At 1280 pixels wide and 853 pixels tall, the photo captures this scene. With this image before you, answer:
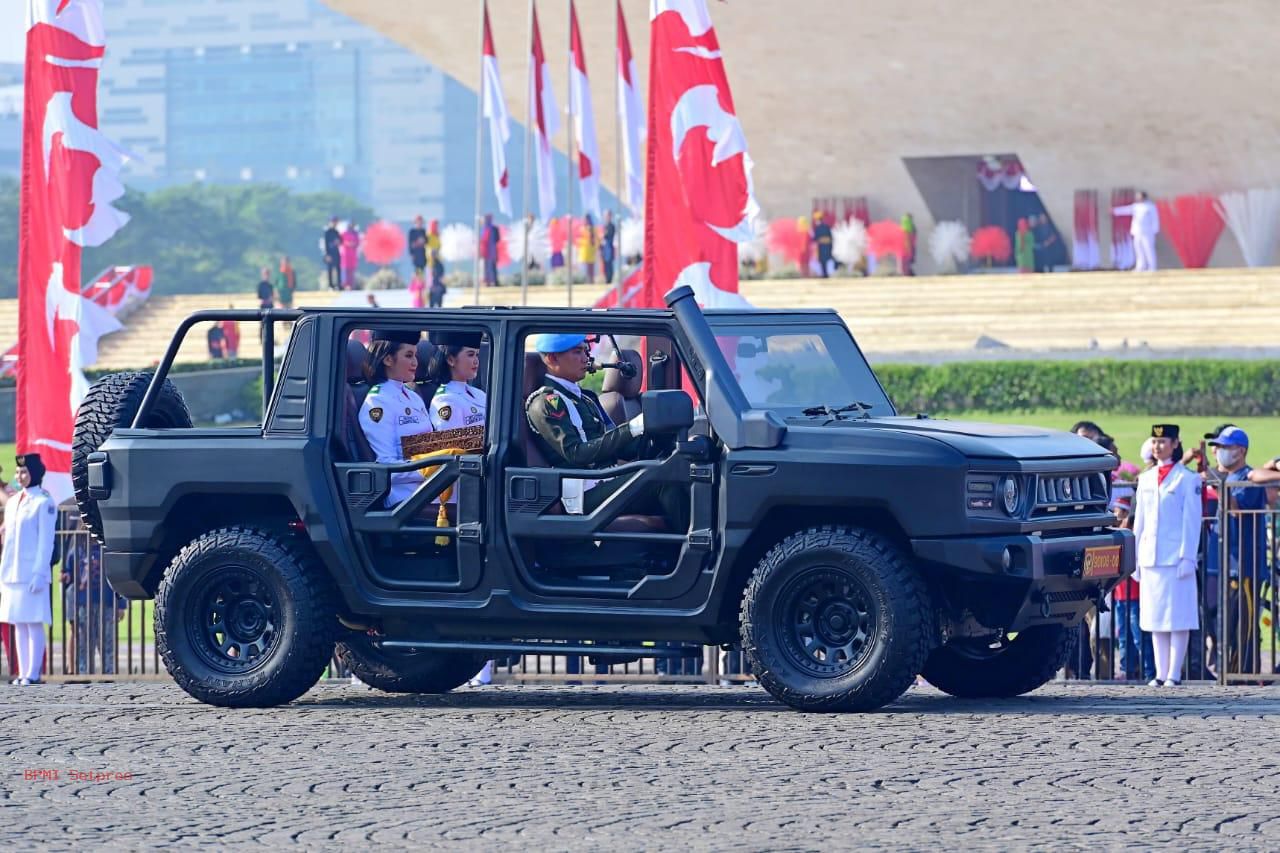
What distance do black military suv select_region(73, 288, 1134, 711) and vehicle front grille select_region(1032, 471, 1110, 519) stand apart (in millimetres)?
12

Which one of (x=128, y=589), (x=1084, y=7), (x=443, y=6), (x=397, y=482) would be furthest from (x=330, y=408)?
(x=443, y=6)

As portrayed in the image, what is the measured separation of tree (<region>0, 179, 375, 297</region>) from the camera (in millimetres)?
118062

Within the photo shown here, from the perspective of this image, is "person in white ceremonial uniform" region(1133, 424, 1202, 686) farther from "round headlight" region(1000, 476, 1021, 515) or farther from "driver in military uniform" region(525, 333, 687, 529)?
"driver in military uniform" region(525, 333, 687, 529)

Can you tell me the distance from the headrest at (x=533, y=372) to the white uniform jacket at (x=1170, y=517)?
446cm

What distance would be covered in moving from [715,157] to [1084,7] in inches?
1330

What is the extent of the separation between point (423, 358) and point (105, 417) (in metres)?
1.61

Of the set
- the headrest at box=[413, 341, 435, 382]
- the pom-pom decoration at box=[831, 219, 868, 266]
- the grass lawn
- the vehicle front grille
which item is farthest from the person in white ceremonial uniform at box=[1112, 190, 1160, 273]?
the headrest at box=[413, 341, 435, 382]

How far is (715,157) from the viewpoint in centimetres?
1861

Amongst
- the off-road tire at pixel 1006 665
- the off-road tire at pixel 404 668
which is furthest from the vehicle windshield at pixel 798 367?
the off-road tire at pixel 404 668

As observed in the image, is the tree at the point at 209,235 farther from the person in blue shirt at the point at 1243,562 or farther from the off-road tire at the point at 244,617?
the off-road tire at the point at 244,617

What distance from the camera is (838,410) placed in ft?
35.0

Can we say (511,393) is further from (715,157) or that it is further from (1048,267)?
(1048,267)

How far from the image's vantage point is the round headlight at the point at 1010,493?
9.95 meters

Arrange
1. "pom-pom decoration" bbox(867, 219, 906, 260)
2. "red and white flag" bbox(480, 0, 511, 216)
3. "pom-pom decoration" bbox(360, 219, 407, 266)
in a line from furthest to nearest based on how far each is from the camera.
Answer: "pom-pom decoration" bbox(360, 219, 407, 266), "pom-pom decoration" bbox(867, 219, 906, 260), "red and white flag" bbox(480, 0, 511, 216)
